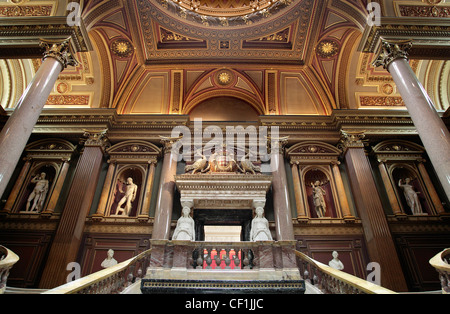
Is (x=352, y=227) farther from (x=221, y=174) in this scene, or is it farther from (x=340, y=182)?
(x=221, y=174)

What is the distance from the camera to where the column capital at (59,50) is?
6.90 m

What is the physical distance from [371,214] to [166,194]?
6.34 metres

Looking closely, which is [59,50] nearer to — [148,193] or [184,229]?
[148,193]

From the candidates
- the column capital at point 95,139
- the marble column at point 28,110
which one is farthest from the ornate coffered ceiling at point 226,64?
the marble column at point 28,110

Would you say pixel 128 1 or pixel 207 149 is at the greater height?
pixel 128 1

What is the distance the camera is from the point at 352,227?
8.94m

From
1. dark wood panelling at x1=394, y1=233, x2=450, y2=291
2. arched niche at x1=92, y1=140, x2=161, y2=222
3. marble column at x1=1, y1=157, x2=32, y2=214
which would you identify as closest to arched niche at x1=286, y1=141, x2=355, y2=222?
dark wood panelling at x1=394, y1=233, x2=450, y2=291

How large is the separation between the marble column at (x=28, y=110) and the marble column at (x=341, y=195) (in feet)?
29.1

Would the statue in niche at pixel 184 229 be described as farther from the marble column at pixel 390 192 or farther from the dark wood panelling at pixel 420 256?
the marble column at pixel 390 192

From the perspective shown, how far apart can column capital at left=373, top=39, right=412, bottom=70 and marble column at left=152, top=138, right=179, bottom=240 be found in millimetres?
6977

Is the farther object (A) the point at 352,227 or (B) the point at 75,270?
(A) the point at 352,227
